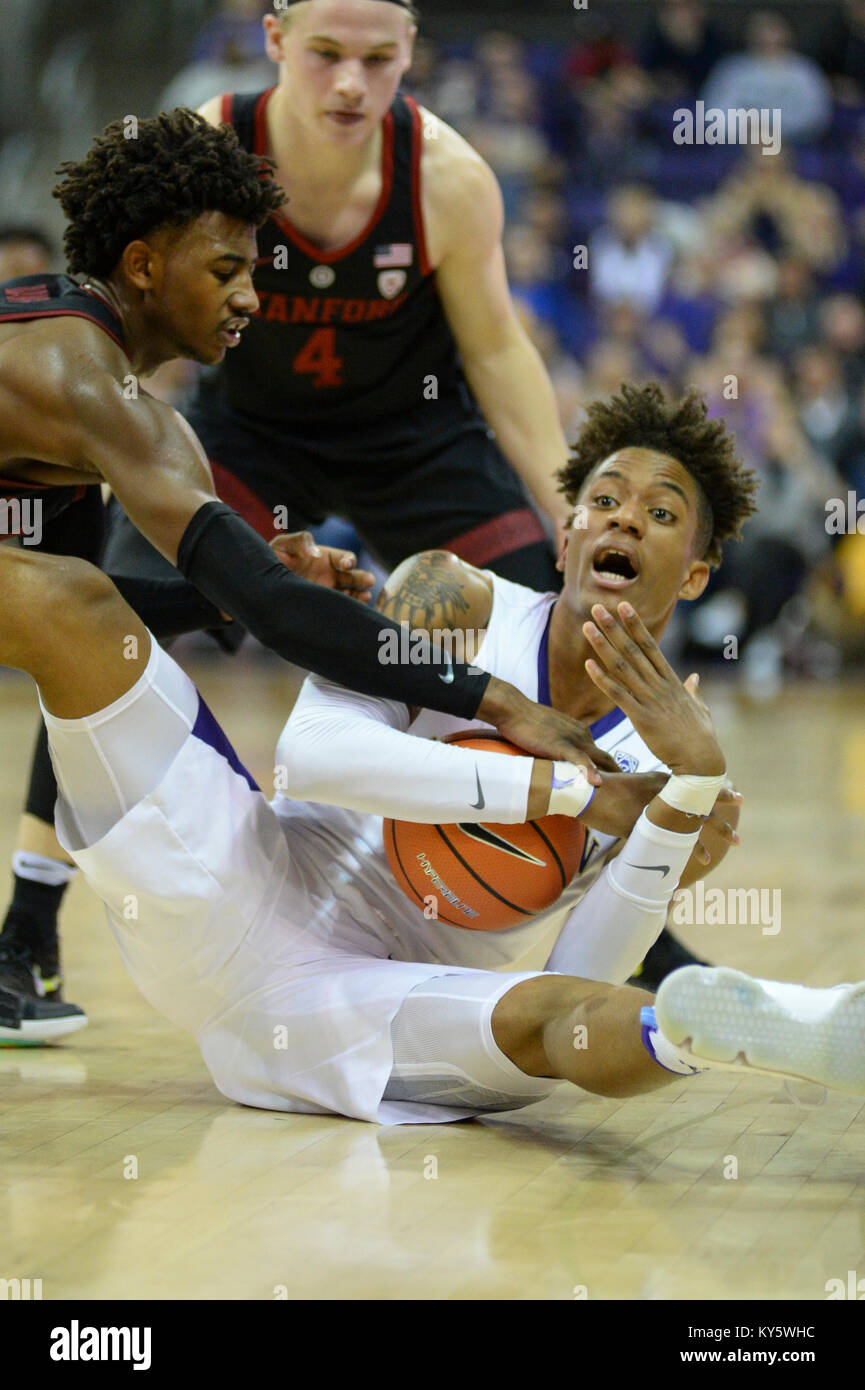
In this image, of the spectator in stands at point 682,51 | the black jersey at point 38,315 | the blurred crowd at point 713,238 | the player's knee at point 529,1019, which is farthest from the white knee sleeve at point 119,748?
the spectator in stands at point 682,51

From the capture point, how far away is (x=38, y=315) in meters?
3.03

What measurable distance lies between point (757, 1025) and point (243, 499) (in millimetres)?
2307

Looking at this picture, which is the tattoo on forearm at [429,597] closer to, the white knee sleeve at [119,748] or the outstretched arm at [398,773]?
the outstretched arm at [398,773]

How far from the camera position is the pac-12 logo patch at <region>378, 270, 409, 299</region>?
415 centimetres

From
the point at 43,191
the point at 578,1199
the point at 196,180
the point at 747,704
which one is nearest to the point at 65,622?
the point at 196,180

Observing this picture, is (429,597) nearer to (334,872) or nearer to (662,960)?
(334,872)

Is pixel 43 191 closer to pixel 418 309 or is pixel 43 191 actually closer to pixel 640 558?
pixel 418 309

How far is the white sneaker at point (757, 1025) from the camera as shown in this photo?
2404mm

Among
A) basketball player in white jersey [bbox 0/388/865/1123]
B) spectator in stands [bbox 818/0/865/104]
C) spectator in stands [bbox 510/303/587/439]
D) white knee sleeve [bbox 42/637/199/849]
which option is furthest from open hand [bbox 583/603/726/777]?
spectator in stands [bbox 818/0/865/104]

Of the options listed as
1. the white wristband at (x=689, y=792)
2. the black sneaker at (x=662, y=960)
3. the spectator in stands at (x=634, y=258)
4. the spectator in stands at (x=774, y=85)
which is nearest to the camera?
the white wristband at (x=689, y=792)

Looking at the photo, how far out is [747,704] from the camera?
10.5 metres

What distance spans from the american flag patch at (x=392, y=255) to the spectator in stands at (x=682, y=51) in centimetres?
1001

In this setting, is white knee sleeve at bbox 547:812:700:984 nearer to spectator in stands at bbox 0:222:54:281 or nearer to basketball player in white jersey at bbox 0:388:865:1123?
basketball player in white jersey at bbox 0:388:865:1123

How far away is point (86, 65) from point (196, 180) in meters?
11.1
